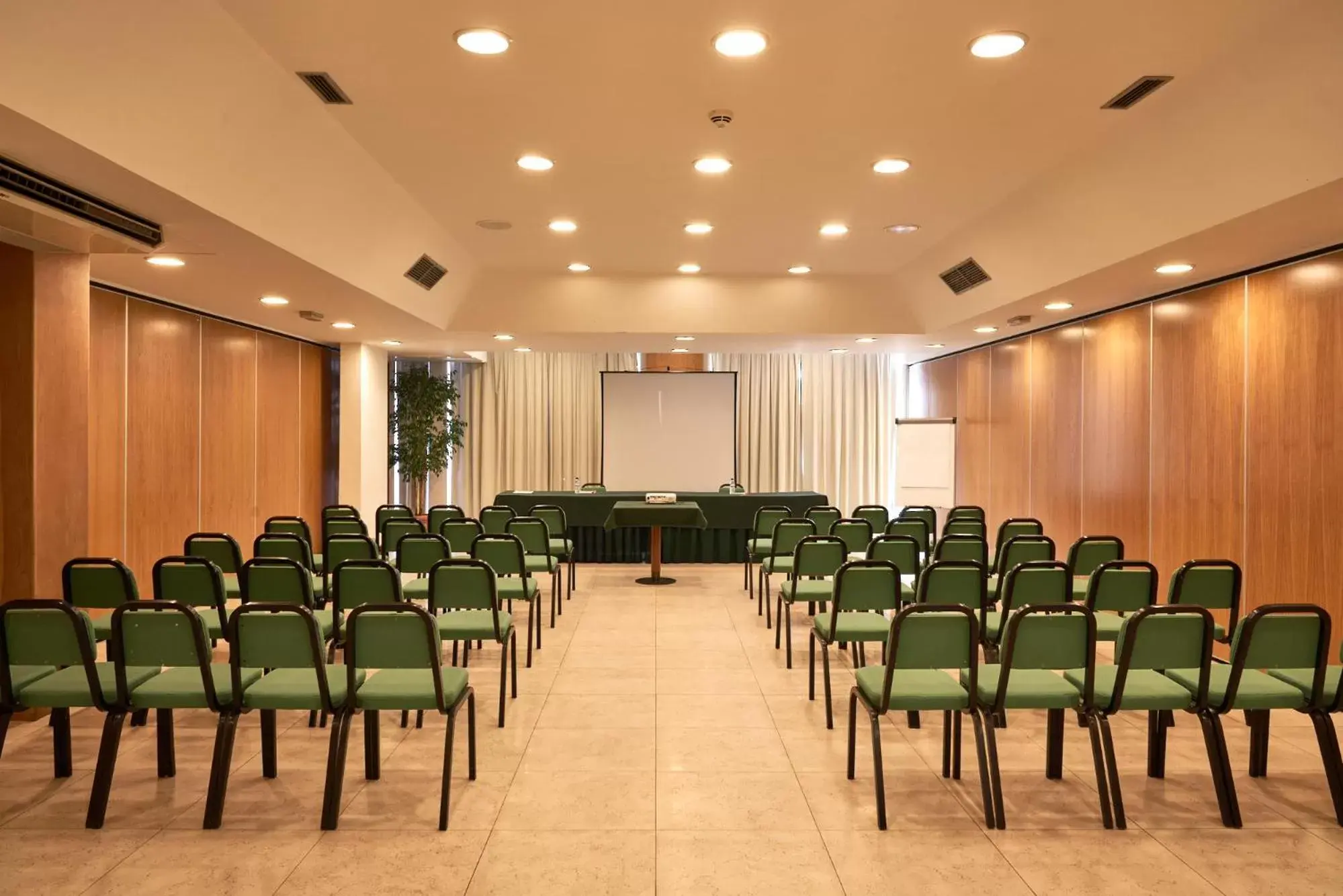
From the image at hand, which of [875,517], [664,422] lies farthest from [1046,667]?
[664,422]

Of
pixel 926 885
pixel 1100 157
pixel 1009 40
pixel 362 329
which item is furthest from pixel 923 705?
pixel 362 329

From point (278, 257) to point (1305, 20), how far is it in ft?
19.6

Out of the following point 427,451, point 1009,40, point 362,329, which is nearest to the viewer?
point 1009,40

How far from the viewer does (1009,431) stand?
37.1 feet

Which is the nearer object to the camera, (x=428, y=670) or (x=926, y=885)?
(x=926, y=885)

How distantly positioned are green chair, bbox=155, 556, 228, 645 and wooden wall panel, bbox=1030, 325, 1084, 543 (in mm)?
8075

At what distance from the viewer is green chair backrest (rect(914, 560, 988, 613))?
5191 mm

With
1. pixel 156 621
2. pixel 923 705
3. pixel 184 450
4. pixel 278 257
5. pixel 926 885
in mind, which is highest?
pixel 278 257

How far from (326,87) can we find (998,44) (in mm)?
3486

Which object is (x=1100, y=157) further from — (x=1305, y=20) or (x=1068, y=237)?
(x=1305, y=20)

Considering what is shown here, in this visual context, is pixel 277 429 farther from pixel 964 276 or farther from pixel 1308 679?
pixel 1308 679

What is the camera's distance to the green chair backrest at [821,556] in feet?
22.1

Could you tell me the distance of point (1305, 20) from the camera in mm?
3861

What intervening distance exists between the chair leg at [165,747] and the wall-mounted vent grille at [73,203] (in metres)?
2.52
